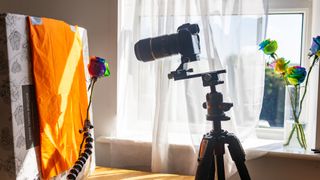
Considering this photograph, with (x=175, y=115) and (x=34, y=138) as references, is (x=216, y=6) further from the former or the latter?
(x=34, y=138)

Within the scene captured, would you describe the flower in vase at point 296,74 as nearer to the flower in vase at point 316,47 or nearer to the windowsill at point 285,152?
the flower in vase at point 316,47

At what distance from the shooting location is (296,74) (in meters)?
1.27

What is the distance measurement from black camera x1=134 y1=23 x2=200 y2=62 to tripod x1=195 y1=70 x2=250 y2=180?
0.10 metres

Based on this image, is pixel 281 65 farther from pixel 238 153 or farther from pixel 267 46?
pixel 238 153

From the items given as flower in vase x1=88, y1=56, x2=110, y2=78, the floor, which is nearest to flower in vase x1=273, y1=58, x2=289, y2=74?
the floor

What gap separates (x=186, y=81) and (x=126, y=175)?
480 millimetres

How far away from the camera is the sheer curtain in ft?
4.33

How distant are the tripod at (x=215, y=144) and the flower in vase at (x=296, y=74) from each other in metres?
0.43

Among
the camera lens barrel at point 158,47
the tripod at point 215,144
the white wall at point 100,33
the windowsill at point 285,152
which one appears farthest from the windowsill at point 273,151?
the camera lens barrel at point 158,47

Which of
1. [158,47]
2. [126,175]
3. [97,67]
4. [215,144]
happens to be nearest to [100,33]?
[97,67]

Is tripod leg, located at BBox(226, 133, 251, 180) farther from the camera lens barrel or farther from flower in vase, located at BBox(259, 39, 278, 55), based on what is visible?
flower in vase, located at BBox(259, 39, 278, 55)

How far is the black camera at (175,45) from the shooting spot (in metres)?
1.04

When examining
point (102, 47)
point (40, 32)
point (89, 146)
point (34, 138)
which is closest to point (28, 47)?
point (40, 32)

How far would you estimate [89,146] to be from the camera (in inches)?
48.5
